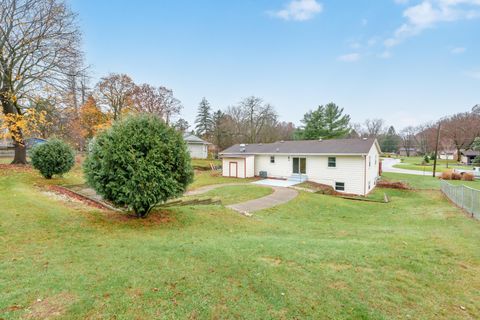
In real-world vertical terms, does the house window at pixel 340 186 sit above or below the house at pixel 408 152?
below

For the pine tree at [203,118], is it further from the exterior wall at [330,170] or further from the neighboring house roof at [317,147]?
the exterior wall at [330,170]

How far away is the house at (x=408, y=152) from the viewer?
3442 inches

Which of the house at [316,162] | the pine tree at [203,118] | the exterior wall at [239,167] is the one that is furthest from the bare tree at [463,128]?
the exterior wall at [239,167]

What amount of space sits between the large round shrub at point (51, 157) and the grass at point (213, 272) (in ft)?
25.6

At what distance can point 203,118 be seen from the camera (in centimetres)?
5422

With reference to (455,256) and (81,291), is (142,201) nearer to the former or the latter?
(81,291)

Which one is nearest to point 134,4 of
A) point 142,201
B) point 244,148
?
point 142,201

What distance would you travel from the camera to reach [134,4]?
14102 millimetres

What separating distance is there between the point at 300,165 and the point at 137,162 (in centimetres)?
1689

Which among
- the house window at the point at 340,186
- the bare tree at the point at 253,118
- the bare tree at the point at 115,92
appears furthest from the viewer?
the bare tree at the point at 253,118

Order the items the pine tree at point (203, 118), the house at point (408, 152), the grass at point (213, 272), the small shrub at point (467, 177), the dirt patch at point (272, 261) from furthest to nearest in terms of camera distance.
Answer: the house at point (408, 152)
the pine tree at point (203, 118)
the small shrub at point (467, 177)
the dirt patch at point (272, 261)
the grass at point (213, 272)

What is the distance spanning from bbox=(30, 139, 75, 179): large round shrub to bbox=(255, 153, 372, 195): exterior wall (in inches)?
617

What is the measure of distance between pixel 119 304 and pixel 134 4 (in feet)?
54.1

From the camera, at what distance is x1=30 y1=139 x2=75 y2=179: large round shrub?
1334cm
